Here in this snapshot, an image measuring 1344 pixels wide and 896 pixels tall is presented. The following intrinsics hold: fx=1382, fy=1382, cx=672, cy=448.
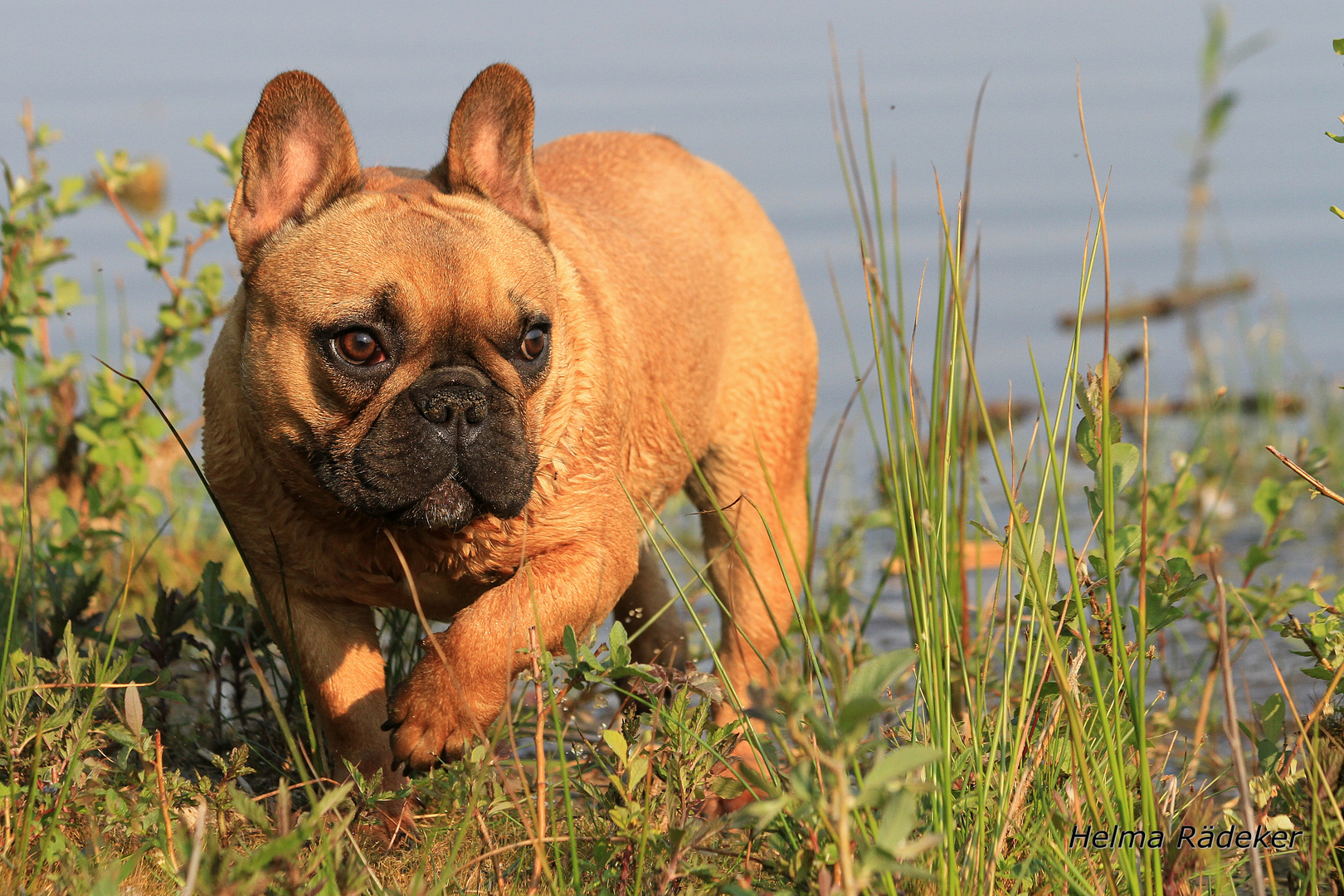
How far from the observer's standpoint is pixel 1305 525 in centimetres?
741

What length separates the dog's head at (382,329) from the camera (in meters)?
3.47

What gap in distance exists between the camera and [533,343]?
12.5ft

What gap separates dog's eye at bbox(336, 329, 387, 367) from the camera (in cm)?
359

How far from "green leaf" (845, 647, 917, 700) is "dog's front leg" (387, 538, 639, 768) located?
1224 millimetres

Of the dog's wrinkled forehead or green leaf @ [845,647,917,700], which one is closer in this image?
green leaf @ [845,647,917,700]

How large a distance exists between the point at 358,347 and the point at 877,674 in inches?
79.4

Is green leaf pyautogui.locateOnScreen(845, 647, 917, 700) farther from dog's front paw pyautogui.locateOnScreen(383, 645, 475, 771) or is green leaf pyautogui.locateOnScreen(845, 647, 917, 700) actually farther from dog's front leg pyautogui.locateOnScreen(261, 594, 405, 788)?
dog's front leg pyautogui.locateOnScreen(261, 594, 405, 788)

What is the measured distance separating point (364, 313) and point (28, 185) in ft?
8.56

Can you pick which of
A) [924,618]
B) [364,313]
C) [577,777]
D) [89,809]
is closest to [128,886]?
[89,809]

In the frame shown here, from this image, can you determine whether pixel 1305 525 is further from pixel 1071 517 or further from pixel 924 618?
pixel 924 618

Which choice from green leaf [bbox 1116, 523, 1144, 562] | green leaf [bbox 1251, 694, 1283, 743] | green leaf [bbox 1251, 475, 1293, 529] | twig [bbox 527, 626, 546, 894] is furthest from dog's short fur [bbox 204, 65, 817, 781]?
green leaf [bbox 1251, 475, 1293, 529]

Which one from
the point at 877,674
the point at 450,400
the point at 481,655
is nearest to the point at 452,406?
the point at 450,400

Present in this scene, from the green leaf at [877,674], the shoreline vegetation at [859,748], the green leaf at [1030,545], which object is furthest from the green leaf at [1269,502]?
the green leaf at [877,674]

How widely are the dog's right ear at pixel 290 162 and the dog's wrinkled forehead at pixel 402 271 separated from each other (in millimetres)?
97
